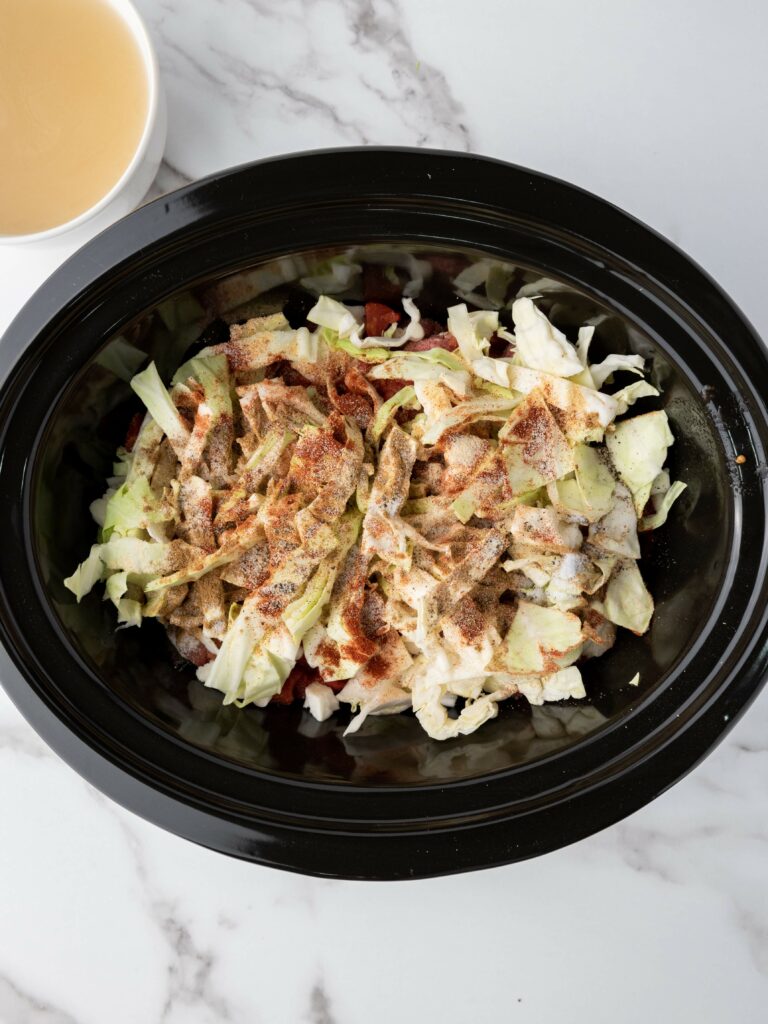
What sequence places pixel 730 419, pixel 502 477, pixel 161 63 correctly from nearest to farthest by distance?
pixel 730 419 < pixel 502 477 < pixel 161 63

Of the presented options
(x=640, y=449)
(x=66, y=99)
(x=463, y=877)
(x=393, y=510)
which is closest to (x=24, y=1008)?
(x=463, y=877)

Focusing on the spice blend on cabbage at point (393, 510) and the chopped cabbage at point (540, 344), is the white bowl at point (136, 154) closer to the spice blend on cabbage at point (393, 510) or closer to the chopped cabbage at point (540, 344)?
the spice blend on cabbage at point (393, 510)

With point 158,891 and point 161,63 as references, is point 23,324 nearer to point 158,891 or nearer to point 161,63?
point 161,63

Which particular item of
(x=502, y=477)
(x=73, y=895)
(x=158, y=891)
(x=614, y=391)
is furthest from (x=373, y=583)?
(x=73, y=895)

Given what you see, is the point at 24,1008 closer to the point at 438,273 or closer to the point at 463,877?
the point at 463,877

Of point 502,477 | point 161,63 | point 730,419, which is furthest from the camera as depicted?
point 161,63

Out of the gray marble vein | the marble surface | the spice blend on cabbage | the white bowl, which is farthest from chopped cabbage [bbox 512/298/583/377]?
the gray marble vein

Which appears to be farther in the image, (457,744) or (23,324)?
(457,744)

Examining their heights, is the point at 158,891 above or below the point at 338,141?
below
